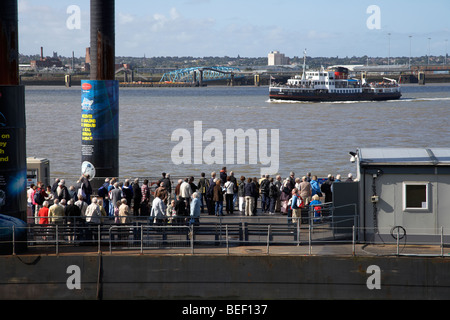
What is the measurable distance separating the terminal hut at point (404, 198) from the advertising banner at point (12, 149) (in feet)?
24.9

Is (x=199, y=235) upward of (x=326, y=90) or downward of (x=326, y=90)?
downward

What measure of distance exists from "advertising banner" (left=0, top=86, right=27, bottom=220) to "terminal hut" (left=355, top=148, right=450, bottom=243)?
7.59m

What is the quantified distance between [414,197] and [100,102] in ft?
34.3

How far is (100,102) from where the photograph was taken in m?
21.7

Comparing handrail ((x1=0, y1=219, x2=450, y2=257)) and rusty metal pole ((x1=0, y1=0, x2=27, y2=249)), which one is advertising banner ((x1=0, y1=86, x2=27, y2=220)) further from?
handrail ((x1=0, y1=219, x2=450, y2=257))

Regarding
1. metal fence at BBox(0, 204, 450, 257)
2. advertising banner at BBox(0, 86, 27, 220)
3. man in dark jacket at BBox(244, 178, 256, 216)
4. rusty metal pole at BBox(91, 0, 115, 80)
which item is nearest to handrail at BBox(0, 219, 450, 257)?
metal fence at BBox(0, 204, 450, 257)

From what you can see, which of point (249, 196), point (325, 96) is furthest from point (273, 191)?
point (325, 96)

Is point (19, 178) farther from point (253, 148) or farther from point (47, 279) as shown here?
point (253, 148)

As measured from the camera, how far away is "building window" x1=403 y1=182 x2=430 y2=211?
50.9 ft

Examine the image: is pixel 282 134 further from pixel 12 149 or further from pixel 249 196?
pixel 12 149

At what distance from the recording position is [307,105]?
127m

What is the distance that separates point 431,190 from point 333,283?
3133 millimetres
